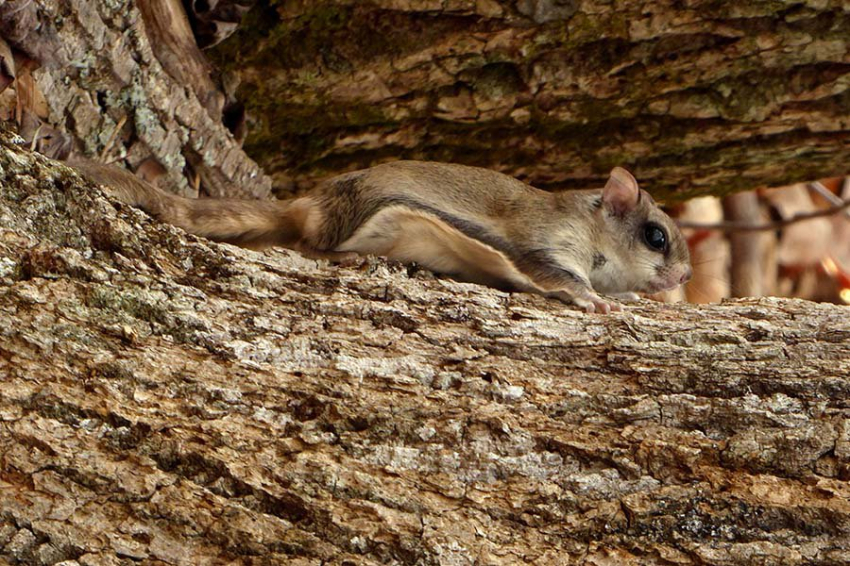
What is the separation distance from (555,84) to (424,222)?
3.17ft

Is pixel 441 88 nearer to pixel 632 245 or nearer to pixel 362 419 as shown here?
pixel 632 245

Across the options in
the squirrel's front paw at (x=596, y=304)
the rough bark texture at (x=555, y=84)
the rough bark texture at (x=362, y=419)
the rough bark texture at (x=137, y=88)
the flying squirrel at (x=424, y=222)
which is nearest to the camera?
the rough bark texture at (x=362, y=419)

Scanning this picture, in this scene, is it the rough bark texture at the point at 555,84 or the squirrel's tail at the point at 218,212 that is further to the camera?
the rough bark texture at the point at 555,84

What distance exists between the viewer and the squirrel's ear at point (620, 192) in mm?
3492

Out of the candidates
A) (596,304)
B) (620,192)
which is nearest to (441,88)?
(620,192)

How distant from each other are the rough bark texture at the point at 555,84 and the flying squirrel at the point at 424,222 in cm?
46

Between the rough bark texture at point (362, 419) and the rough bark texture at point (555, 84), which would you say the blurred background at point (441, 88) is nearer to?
the rough bark texture at point (555, 84)

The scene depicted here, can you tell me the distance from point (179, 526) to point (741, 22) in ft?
8.24

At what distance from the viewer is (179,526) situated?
1.85 m

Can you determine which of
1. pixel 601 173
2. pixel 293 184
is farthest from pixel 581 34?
pixel 293 184

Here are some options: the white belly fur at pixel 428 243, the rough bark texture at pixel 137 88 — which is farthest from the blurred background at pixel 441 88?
the white belly fur at pixel 428 243

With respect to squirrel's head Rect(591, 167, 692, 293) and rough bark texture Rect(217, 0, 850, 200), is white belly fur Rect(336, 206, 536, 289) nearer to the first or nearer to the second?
squirrel's head Rect(591, 167, 692, 293)

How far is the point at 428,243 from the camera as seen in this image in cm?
297

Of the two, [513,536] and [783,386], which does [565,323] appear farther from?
[513,536]
